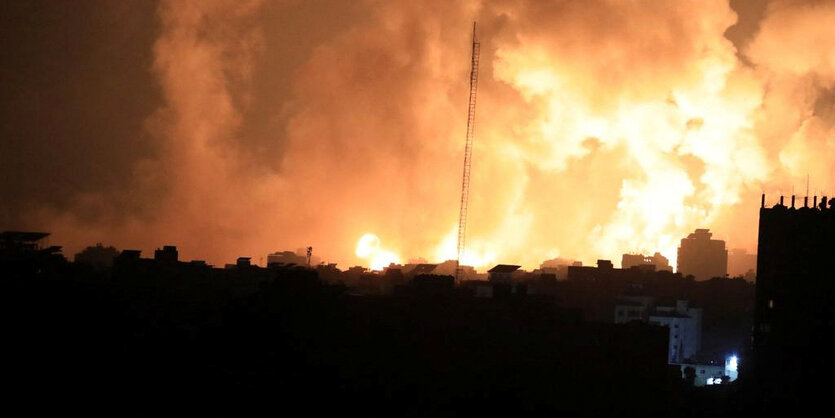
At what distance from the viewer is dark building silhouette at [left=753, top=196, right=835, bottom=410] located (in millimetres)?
40719

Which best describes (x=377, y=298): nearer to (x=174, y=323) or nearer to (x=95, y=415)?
(x=174, y=323)

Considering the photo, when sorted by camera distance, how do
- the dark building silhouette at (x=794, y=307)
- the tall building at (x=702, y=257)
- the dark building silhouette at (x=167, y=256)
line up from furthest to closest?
the tall building at (x=702, y=257)
the dark building silhouette at (x=167, y=256)
the dark building silhouette at (x=794, y=307)

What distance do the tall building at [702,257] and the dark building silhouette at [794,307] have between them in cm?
3903

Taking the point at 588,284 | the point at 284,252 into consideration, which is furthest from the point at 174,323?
the point at 284,252

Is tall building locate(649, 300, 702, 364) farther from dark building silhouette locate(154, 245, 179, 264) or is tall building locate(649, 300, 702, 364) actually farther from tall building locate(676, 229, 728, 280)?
tall building locate(676, 229, 728, 280)

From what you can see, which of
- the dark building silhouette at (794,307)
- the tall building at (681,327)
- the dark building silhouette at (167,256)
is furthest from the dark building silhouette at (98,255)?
the dark building silhouette at (794,307)

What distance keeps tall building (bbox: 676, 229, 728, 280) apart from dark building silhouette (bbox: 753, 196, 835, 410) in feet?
128

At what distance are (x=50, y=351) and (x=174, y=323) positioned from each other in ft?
17.4

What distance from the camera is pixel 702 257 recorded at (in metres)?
83.3

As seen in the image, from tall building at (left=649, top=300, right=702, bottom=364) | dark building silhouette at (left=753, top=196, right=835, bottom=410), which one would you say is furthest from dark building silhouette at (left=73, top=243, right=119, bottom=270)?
dark building silhouette at (left=753, top=196, right=835, bottom=410)

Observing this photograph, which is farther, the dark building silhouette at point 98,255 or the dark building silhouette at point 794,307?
the dark building silhouette at point 98,255

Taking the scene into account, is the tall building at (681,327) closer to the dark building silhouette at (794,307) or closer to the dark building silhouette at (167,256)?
the dark building silhouette at (794,307)

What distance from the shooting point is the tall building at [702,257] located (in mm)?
83188

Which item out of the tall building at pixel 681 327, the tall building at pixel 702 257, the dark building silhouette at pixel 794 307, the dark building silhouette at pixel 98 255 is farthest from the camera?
the tall building at pixel 702 257
